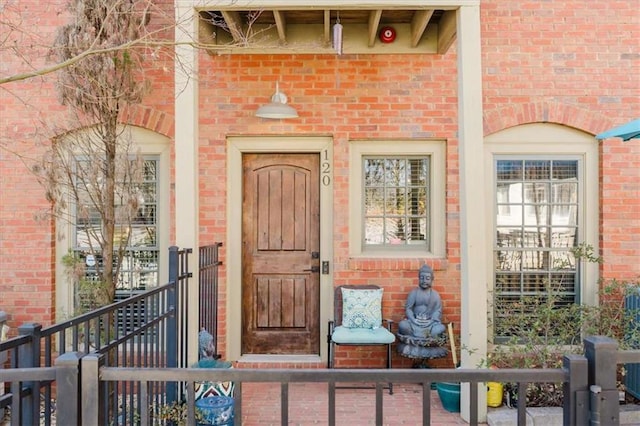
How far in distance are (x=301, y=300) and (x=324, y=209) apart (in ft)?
3.31

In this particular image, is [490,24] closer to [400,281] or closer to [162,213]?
[400,281]

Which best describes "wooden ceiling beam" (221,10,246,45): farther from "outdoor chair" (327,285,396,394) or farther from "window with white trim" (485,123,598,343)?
"window with white trim" (485,123,598,343)

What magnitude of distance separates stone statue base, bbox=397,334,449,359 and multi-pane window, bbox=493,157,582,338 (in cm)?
89

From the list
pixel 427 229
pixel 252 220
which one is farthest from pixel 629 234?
pixel 252 220

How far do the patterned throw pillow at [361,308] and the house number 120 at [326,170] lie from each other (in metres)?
1.16

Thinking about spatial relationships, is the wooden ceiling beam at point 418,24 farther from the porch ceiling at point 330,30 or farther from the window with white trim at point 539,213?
the window with white trim at point 539,213

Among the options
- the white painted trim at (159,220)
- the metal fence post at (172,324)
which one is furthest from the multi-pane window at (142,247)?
the metal fence post at (172,324)

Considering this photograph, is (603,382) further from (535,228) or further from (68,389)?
(535,228)

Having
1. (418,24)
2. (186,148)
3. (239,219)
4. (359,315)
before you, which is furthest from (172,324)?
(418,24)

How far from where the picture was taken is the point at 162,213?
5.34 meters

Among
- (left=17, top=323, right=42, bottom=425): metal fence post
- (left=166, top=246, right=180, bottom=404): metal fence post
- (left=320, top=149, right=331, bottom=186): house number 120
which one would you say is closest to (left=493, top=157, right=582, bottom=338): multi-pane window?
(left=320, top=149, right=331, bottom=186): house number 120

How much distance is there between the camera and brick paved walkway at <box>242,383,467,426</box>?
419 centimetres

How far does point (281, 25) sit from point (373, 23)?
0.84m

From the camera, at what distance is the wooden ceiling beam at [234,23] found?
4.02 metres
